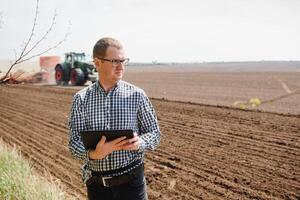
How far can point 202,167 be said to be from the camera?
7043 millimetres

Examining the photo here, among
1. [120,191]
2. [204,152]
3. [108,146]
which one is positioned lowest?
[204,152]

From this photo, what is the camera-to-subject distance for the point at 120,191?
107 inches

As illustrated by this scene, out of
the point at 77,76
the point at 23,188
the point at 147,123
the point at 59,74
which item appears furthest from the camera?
the point at 59,74

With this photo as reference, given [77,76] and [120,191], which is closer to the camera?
[120,191]

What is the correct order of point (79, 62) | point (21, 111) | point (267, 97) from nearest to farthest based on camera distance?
point (21, 111), point (267, 97), point (79, 62)

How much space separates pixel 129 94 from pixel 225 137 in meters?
6.71

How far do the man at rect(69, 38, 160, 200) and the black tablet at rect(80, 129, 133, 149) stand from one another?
0.20ft

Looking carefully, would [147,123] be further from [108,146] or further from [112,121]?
[108,146]

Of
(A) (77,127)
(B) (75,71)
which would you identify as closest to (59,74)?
(B) (75,71)

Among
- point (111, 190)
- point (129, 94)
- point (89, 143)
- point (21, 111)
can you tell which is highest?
point (129, 94)

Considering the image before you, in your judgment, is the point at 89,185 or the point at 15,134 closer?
the point at 89,185

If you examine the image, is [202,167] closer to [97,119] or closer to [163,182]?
[163,182]

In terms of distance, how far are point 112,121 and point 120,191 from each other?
436 millimetres

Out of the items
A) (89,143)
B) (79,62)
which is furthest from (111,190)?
(79,62)
